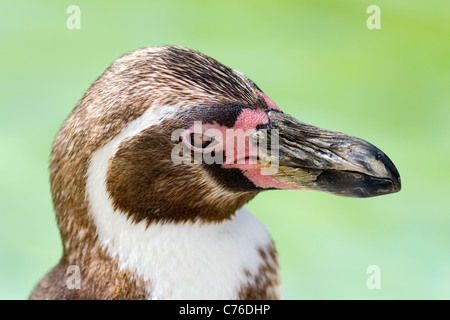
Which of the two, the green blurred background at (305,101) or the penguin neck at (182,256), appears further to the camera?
the green blurred background at (305,101)

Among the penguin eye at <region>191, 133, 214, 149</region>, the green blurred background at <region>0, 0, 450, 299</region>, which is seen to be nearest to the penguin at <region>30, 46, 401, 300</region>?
the penguin eye at <region>191, 133, 214, 149</region>

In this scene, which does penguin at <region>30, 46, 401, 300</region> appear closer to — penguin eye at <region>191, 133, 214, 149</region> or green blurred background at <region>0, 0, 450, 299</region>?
penguin eye at <region>191, 133, 214, 149</region>

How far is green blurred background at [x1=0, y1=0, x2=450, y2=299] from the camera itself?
2549mm

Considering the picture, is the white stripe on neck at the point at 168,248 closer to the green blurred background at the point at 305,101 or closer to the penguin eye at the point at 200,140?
the penguin eye at the point at 200,140

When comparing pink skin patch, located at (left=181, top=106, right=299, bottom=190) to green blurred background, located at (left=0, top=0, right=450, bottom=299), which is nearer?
pink skin patch, located at (left=181, top=106, right=299, bottom=190)

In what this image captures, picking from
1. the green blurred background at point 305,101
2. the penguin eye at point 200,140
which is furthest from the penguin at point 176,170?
the green blurred background at point 305,101

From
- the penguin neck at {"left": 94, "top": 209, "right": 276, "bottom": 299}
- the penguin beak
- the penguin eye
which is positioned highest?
the penguin eye

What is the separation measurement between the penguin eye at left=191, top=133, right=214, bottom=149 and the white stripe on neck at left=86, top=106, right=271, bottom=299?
6cm

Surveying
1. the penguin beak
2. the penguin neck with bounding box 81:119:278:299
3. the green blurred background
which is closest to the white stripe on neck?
the penguin neck with bounding box 81:119:278:299

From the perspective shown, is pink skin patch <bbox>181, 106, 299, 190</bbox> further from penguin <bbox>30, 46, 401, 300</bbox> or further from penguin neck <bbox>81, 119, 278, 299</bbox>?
penguin neck <bbox>81, 119, 278, 299</bbox>

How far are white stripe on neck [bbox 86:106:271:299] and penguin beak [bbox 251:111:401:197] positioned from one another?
0.18 m

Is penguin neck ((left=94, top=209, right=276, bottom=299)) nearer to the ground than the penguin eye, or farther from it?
nearer to the ground

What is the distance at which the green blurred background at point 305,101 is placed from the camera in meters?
2.55
